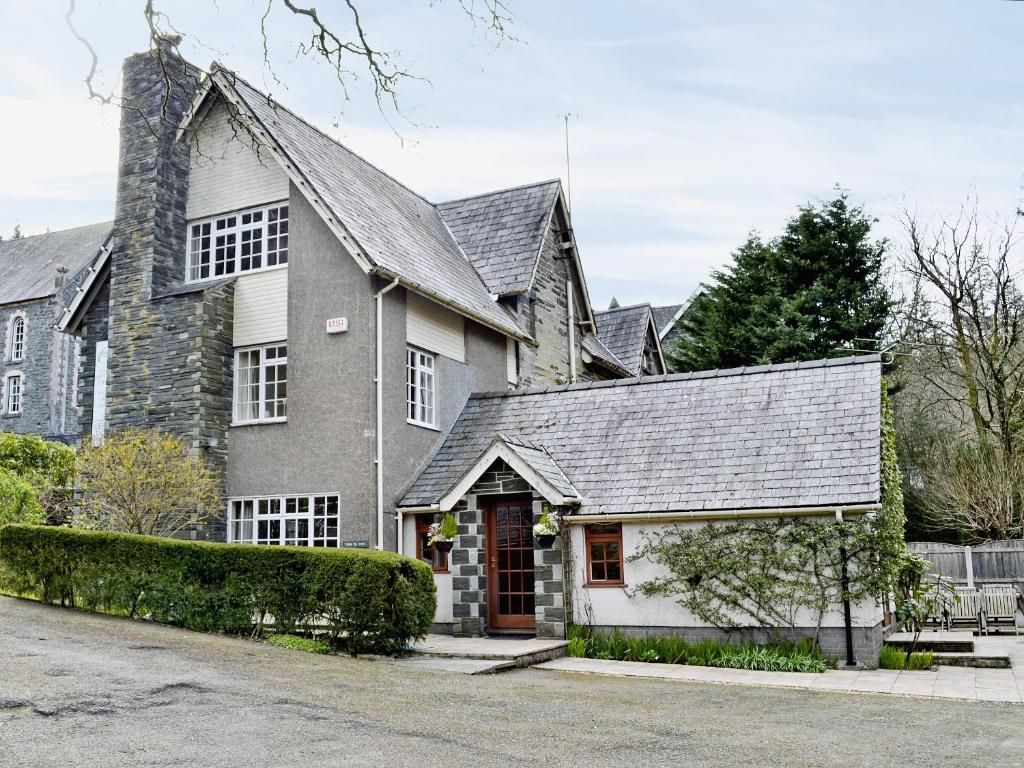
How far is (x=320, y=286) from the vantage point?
17891mm

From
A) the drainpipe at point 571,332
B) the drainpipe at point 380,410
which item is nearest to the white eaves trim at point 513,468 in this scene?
the drainpipe at point 380,410

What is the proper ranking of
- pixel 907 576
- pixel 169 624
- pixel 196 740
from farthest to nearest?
1. pixel 907 576
2. pixel 169 624
3. pixel 196 740

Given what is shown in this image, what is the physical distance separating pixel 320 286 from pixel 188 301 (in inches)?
101

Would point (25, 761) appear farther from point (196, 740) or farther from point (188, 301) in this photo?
point (188, 301)

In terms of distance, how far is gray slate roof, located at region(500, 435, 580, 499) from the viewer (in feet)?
52.9

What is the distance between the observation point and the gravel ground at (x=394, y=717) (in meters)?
7.83

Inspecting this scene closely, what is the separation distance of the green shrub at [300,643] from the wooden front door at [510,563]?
398 cm

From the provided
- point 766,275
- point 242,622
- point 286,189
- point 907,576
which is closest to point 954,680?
point 907,576

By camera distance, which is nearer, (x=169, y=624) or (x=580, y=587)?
(x=169, y=624)

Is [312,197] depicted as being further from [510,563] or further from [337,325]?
[510,563]

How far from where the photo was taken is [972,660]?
48.5 feet

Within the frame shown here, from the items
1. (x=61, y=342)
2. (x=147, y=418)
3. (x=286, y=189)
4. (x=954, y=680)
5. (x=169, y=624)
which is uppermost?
(x=61, y=342)

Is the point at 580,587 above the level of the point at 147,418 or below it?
below

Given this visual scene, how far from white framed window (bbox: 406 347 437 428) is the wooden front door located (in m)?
2.59
